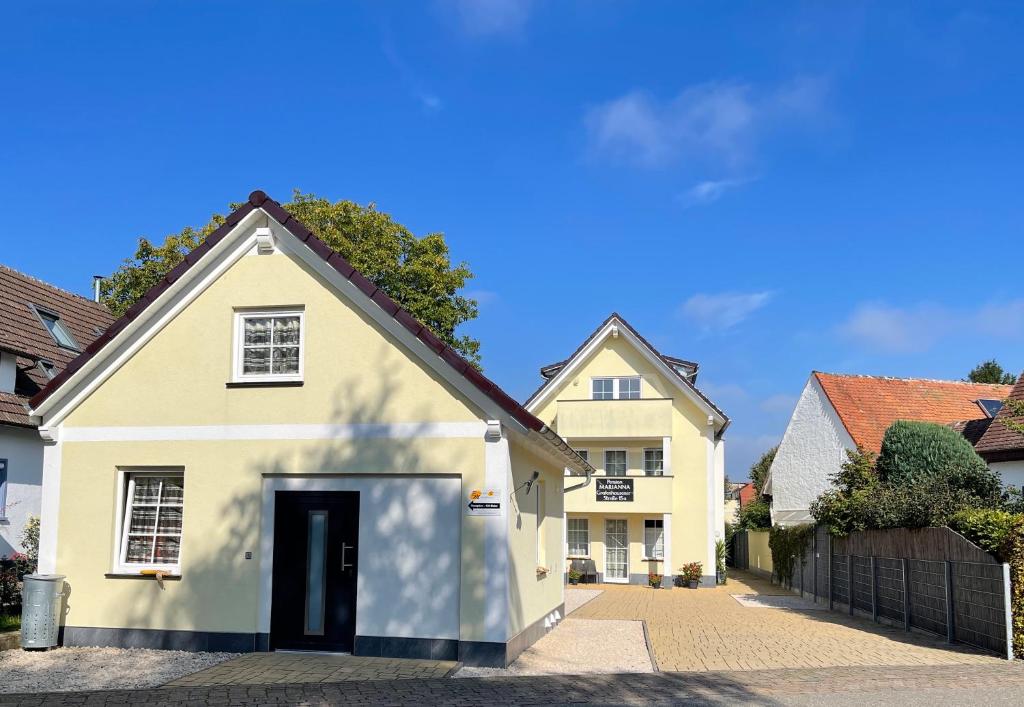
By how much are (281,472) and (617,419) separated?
1927 centimetres

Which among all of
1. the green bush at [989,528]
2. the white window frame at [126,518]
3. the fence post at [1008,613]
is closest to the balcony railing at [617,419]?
the green bush at [989,528]

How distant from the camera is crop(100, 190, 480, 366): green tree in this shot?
31.1 meters

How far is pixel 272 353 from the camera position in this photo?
537 inches

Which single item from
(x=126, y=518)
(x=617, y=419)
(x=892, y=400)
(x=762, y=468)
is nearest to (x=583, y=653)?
(x=126, y=518)

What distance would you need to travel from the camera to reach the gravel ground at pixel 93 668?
425 inches

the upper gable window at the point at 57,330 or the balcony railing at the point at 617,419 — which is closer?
the upper gable window at the point at 57,330

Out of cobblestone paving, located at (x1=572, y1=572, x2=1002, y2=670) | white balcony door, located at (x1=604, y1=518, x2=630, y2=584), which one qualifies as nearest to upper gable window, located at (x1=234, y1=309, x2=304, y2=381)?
cobblestone paving, located at (x1=572, y1=572, x2=1002, y2=670)

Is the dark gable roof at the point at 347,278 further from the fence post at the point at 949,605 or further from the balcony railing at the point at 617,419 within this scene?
the balcony railing at the point at 617,419

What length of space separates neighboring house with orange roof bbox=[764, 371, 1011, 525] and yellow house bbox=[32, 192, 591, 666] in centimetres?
A: 2020

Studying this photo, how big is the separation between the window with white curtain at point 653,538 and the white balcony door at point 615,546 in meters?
0.61

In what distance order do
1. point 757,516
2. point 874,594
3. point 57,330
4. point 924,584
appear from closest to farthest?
point 924,584 < point 874,594 < point 57,330 < point 757,516

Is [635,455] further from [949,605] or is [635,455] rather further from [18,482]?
[18,482]

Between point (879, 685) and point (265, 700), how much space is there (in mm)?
7019

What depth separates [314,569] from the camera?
1300cm
